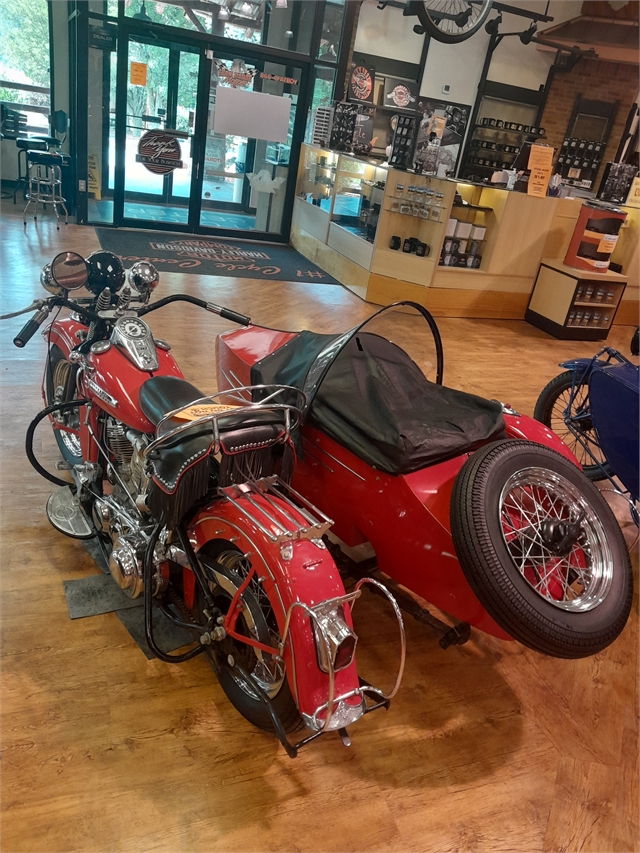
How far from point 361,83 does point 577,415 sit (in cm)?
675

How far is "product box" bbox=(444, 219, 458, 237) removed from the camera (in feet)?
18.9

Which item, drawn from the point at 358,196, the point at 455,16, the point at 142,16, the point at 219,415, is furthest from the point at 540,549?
the point at 142,16

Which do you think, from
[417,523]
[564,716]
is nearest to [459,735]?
[564,716]

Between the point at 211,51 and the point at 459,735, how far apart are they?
763 centimetres

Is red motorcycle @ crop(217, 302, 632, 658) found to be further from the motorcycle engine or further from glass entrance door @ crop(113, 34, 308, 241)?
glass entrance door @ crop(113, 34, 308, 241)

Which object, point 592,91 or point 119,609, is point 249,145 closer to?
point 592,91

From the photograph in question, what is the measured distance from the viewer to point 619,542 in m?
1.75

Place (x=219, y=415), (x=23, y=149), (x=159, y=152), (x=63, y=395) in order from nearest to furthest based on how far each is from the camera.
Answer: (x=219, y=415) < (x=63, y=395) < (x=159, y=152) < (x=23, y=149)

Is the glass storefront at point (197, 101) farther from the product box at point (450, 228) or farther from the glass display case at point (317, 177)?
the product box at point (450, 228)

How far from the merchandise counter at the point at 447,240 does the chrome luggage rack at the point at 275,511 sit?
474 centimetres

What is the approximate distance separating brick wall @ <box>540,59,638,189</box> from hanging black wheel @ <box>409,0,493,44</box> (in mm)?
4104

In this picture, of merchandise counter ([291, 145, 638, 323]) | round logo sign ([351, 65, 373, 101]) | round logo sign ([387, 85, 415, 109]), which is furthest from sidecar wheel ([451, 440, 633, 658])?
round logo sign ([387, 85, 415, 109])

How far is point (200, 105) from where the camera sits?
7.14 m

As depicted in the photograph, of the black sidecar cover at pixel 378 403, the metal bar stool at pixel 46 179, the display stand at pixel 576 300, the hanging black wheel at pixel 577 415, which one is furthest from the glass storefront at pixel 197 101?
the black sidecar cover at pixel 378 403
